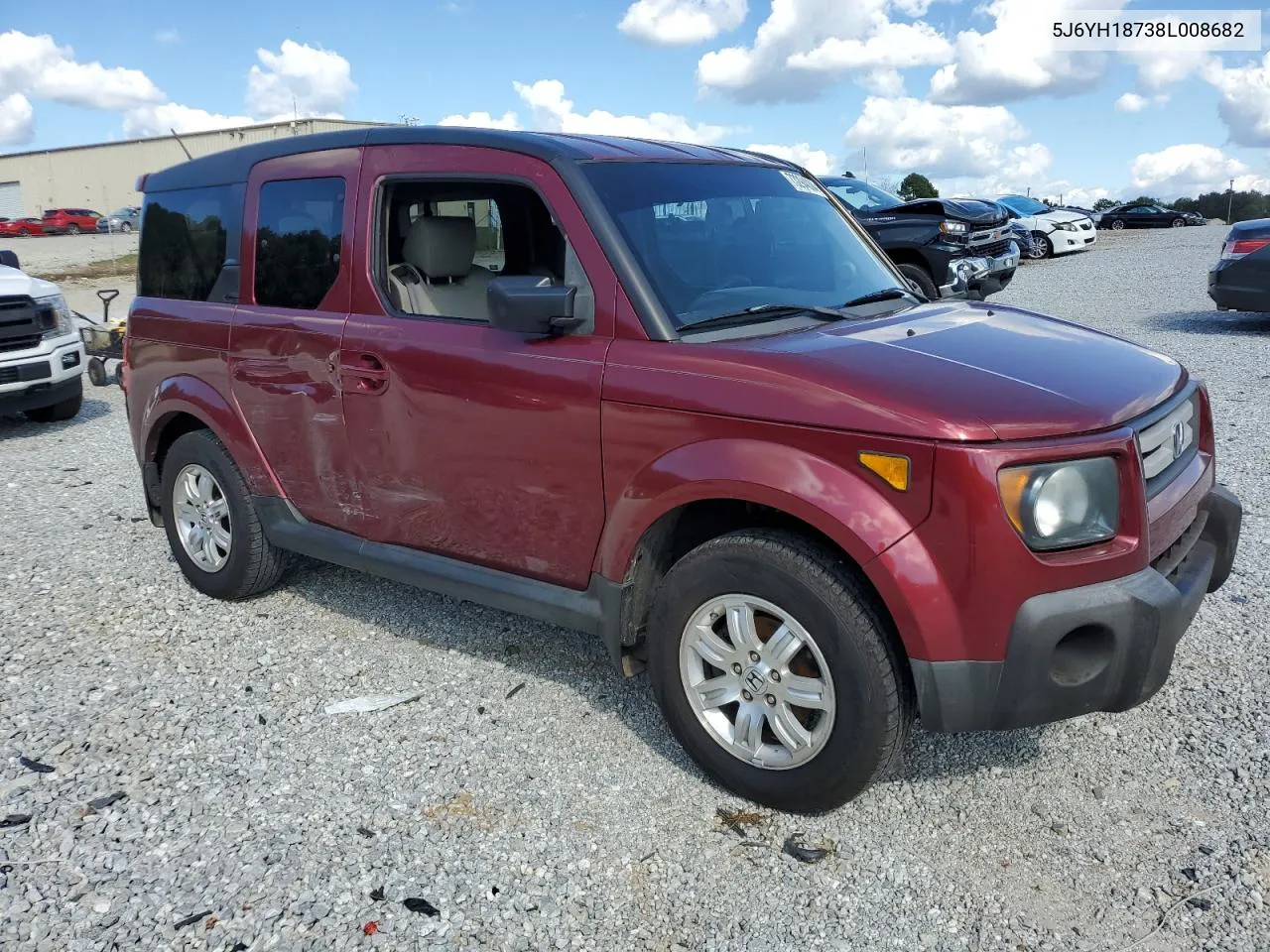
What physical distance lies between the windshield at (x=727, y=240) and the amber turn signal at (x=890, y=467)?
821 mm

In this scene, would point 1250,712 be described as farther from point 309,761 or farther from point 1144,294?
point 1144,294

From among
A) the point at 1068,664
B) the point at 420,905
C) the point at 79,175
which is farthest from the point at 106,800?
the point at 79,175

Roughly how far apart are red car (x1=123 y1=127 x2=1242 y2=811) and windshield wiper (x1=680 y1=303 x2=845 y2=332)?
0.04 feet

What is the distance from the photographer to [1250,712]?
3578 millimetres

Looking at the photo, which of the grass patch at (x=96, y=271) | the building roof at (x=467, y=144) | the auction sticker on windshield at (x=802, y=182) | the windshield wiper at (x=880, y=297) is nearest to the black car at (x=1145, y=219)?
the grass patch at (x=96, y=271)

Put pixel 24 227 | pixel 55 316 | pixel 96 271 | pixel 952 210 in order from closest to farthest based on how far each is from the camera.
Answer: pixel 55 316 < pixel 952 210 < pixel 96 271 < pixel 24 227

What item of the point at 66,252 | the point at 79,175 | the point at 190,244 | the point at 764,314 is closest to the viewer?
the point at 764,314

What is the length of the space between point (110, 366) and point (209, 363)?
9248 millimetres

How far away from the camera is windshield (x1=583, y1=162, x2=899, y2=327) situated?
3381 mm

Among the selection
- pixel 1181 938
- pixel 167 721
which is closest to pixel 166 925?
pixel 167 721

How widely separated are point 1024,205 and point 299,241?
90.6ft

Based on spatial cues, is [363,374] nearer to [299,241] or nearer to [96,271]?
[299,241]

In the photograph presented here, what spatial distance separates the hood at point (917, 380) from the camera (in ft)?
8.80

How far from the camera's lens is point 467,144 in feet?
12.1
